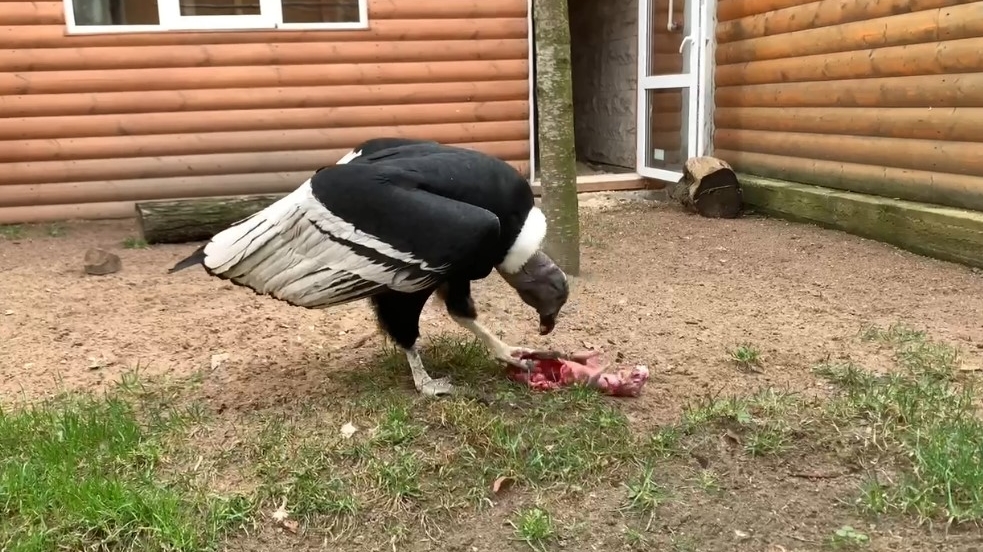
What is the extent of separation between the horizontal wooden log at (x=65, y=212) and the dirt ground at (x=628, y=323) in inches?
40.2

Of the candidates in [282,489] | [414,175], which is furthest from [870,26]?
[282,489]

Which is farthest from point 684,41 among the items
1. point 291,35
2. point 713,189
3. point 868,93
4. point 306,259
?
point 306,259

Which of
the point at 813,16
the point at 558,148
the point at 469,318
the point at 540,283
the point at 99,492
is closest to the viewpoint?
the point at 99,492

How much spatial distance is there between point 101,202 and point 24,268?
1547 millimetres

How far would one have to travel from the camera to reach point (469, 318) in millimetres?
3148

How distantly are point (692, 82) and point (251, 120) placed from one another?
3946 mm

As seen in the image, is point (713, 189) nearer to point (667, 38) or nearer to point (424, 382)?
point (667, 38)

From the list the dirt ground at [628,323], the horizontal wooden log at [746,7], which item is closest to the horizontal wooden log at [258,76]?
the dirt ground at [628,323]

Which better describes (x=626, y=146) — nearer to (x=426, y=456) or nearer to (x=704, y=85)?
(x=704, y=85)

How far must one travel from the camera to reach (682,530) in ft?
7.06

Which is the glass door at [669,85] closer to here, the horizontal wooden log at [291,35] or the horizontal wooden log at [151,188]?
the horizontal wooden log at [291,35]

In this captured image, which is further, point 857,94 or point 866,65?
point 857,94

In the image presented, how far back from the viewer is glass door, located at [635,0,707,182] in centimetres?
713

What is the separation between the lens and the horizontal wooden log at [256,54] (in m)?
6.40
